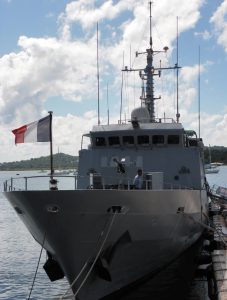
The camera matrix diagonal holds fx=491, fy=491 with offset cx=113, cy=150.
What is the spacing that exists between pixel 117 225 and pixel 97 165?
19.7 ft

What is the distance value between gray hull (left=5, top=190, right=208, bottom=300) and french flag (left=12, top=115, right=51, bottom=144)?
160 centimetres

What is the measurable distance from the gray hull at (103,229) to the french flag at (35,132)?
63.1 inches

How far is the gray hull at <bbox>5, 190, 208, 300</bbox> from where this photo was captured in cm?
1259

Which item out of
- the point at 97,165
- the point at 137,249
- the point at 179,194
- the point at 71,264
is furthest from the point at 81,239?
the point at 97,165

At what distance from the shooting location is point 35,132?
1385cm

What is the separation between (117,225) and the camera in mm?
12938

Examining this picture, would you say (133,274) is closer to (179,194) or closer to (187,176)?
(179,194)

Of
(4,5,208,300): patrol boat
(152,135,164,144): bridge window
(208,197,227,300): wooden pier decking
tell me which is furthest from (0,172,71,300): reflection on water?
(152,135,164,144): bridge window

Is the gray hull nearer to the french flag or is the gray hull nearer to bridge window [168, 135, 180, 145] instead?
the french flag

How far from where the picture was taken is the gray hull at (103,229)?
12.6 meters

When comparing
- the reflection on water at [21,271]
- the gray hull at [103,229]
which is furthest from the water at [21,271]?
the gray hull at [103,229]

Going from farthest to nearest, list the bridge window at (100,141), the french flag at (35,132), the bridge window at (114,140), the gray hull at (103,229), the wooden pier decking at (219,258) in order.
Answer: the bridge window at (100,141) → the bridge window at (114,140) → the french flag at (35,132) → the wooden pier decking at (219,258) → the gray hull at (103,229)

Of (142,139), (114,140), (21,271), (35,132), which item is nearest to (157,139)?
(142,139)

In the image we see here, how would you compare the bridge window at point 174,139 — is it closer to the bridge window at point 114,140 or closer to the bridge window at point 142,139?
the bridge window at point 142,139
